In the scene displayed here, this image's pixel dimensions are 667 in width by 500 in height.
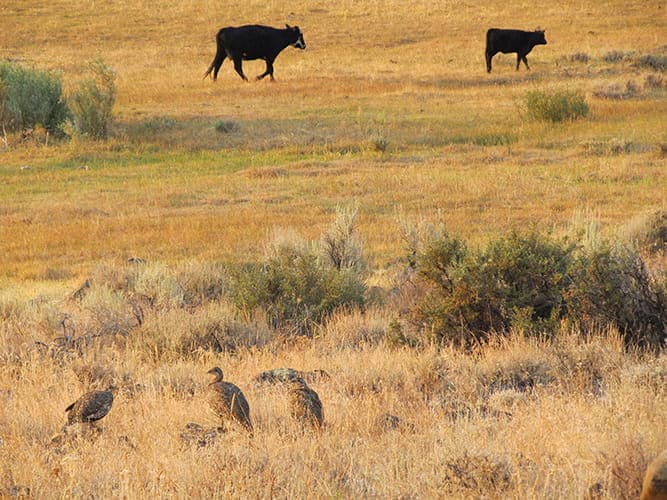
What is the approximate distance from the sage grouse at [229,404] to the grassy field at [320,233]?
5.3 inches

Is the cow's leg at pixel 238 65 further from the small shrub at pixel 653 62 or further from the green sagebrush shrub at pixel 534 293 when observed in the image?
the green sagebrush shrub at pixel 534 293

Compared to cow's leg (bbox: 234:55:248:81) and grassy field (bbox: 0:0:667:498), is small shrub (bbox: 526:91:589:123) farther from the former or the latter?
cow's leg (bbox: 234:55:248:81)

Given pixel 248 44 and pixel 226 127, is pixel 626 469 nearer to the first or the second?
pixel 226 127

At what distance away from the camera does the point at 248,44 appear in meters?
35.9

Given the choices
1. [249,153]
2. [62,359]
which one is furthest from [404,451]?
[249,153]

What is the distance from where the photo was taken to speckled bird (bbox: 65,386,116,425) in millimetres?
5016

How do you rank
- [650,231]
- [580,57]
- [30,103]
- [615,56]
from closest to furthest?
[650,231] → [30,103] → [615,56] → [580,57]

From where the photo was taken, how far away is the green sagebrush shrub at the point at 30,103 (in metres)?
23.2

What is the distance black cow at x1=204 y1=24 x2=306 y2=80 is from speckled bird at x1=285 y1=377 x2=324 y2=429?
99.2 ft

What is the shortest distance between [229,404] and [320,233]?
815cm

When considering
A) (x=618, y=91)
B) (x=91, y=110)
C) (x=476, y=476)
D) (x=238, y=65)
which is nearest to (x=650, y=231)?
(x=476, y=476)

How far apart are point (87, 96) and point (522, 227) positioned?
12.6 m

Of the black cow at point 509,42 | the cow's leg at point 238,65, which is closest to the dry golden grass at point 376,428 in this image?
the cow's leg at point 238,65

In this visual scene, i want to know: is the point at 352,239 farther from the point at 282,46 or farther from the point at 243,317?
the point at 282,46
